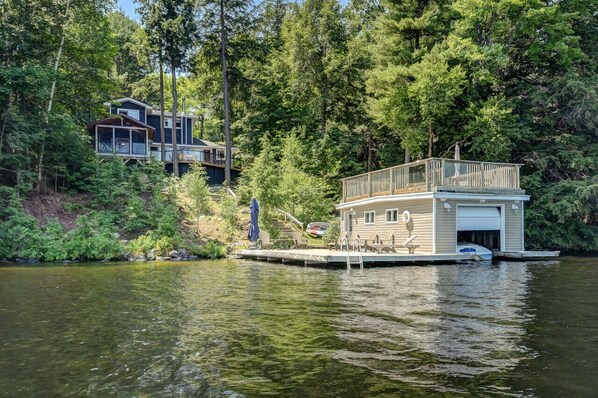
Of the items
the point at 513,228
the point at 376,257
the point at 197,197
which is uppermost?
the point at 197,197

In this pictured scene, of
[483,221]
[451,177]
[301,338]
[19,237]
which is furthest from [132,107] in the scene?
[301,338]

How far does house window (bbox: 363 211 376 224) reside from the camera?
2400 cm

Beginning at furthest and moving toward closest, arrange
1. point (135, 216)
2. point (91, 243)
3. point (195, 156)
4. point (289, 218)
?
point (195, 156), point (289, 218), point (135, 216), point (91, 243)

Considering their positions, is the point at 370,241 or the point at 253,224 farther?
the point at 253,224

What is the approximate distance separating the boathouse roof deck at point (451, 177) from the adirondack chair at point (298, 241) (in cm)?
486

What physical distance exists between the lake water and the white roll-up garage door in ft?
21.3

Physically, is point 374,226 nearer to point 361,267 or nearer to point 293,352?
point 361,267

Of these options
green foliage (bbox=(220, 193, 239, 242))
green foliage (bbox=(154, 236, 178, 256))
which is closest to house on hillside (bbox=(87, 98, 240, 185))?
green foliage (bbox=(220, 193, 239, 242))

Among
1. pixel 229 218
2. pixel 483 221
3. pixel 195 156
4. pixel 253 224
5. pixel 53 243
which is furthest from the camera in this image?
pixel 195 156

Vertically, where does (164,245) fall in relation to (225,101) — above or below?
below

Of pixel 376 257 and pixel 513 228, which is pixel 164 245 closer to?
pixel 376 257

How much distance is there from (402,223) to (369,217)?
275cm

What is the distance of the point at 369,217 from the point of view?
2441cm

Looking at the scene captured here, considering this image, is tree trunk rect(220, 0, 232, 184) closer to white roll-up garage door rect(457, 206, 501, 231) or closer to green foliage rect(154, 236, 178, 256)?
green foliage rect(154, 236, 178, 256)
